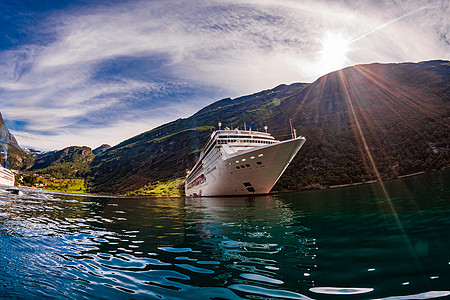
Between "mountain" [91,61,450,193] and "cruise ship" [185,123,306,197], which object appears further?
"mountain" [91,61,450,193]

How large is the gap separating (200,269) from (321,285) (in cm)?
301

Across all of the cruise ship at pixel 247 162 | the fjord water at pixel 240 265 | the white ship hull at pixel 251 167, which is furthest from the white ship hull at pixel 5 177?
the fjord water at pixel 240 265

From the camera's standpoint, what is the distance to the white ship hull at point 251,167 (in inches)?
1330

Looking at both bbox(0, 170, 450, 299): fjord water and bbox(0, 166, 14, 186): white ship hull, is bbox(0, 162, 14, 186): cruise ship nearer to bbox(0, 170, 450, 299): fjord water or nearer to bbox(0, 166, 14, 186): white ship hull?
bbox(0, 166, 14, 186): white ship hull

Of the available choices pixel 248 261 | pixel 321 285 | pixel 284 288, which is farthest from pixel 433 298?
pixel 248 261

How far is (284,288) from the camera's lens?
13.4ft

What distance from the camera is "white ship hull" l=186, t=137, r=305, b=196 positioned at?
1330 inches

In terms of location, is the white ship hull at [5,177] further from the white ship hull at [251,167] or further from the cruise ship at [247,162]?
the white ship hull at [251,167]

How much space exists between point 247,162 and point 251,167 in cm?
134

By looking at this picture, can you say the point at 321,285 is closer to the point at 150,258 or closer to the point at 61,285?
the point at 150,258

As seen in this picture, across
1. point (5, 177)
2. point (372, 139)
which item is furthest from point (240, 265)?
point (372, 139)

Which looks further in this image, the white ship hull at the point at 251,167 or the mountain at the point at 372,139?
the mountain at the point at 372,139

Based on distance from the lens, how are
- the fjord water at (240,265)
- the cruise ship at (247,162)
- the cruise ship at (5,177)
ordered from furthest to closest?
the cruise ship at (5,177) < the cruise ship at (247,162) < the fjord water at (240,265)

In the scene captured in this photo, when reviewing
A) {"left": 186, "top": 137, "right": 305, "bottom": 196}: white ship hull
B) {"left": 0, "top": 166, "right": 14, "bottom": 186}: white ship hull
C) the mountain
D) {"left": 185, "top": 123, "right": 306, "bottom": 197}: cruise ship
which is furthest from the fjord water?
{"left": 0, "top": 166, "right": 14, "bottom": 186}: white ship hull
